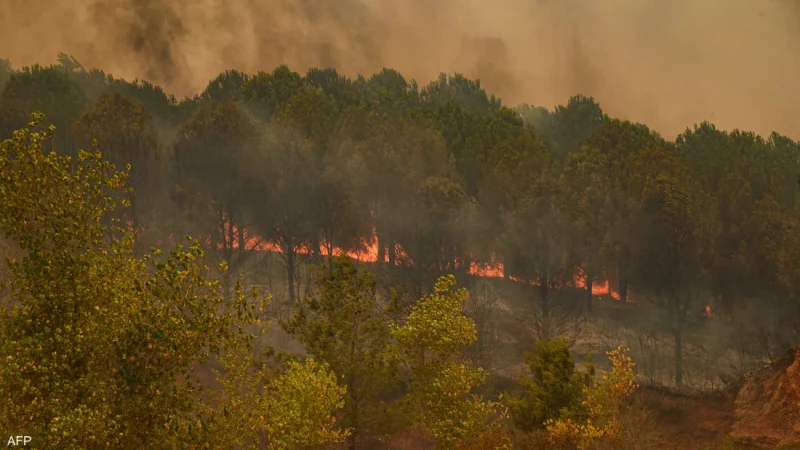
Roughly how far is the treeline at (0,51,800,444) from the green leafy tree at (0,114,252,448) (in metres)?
47.7

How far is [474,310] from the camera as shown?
67.2 m

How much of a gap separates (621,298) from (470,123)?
31.0 meters

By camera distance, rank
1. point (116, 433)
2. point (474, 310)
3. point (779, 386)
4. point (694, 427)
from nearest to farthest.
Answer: point (116, 433) → point (779, 386) → point (694, 427) → point (474, 310)

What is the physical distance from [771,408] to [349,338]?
29334 millimetres

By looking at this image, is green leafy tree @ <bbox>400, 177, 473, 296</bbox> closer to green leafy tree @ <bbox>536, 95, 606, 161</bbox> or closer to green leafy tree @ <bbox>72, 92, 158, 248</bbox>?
green leafy tree @ <bbox>536, 95, 606, 161</bbox>

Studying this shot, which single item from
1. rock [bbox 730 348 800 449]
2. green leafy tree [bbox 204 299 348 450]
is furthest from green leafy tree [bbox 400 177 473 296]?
green leafy tree [bbox 204 299 348 450]

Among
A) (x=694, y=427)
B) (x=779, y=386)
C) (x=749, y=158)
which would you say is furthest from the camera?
(x=749, y=158)

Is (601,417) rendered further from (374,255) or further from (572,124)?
(572,124)

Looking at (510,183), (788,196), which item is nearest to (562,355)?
(510,183)

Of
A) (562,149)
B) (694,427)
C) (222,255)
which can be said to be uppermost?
(562,149)

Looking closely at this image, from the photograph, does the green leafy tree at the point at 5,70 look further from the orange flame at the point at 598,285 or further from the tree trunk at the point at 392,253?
the orange flame at the point at 598,285

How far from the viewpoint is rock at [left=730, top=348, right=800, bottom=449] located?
4175 cm

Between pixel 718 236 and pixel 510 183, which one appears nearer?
pixel 718 236

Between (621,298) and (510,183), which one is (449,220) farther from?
(621,298)
